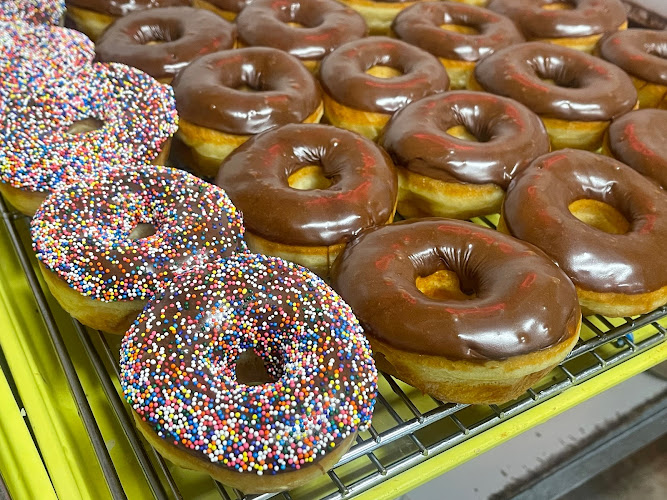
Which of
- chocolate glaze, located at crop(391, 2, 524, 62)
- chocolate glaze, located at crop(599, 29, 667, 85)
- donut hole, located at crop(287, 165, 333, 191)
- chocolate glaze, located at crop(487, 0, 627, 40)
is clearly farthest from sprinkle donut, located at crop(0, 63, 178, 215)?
chocolate glaze, located at crop(599, 29, 667, 85)

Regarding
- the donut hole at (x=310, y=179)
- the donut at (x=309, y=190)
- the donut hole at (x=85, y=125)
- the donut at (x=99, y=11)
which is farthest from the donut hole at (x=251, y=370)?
the donut at (x=99, y=11)

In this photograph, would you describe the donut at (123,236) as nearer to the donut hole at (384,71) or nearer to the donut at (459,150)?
the donut at (459,150)

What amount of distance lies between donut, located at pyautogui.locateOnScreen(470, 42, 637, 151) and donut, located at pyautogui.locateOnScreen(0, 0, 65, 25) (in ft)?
4.97

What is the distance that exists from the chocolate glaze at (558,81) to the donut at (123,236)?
1.09 meters

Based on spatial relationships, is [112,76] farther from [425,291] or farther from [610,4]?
[610,4]

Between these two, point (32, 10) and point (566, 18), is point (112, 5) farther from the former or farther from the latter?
point (566, 18)

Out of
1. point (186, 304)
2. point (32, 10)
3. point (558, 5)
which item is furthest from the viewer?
point (558, 5)

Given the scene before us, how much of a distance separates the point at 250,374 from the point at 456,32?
64.8 inches

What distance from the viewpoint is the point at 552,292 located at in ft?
4.20

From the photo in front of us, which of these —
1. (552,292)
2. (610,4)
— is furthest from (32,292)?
(610,4)

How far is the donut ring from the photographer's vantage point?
5.63 ft

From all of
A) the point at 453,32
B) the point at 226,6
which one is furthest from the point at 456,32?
the point at 226,6

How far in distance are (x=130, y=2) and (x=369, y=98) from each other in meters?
1.05

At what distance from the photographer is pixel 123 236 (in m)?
1.37
